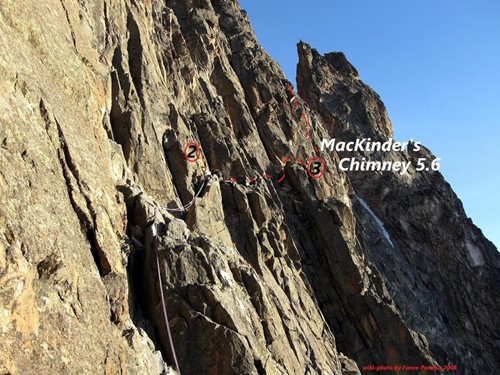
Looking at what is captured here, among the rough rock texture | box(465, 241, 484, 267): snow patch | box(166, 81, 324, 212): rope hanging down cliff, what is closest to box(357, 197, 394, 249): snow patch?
the rough rock texture

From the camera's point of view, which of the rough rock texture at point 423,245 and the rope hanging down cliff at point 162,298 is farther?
the rough rock texture at point 423,245

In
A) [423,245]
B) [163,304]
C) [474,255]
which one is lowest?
[163,304]

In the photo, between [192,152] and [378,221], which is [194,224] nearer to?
[192,152]

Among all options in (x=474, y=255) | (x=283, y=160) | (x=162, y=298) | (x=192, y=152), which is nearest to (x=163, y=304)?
(x=162, y=298)

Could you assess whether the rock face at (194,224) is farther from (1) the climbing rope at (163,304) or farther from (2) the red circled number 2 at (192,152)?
(2) the red circled number 2 at (192,152)

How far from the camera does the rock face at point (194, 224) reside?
48.9 ft

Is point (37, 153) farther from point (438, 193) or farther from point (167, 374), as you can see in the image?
point (438, 193)

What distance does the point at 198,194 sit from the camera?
110ft

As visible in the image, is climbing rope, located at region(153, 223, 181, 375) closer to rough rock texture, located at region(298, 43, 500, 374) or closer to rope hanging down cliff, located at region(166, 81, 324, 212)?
rope hanging down cliff, located at region(166, 81, 324, 212)

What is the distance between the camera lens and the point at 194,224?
99.3 ft

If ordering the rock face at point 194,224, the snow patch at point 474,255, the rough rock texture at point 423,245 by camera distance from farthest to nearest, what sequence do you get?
the snow patch at point 474,255
the rough rock texture at point 423,245
the rock face at point 194,224

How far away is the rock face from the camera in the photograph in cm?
1489

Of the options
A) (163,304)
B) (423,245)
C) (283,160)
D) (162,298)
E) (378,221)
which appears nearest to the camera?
(163,304)

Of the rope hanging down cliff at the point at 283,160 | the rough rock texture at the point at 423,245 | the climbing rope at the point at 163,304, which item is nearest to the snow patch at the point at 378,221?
Result: the rough rock texture at the point at 423,245
